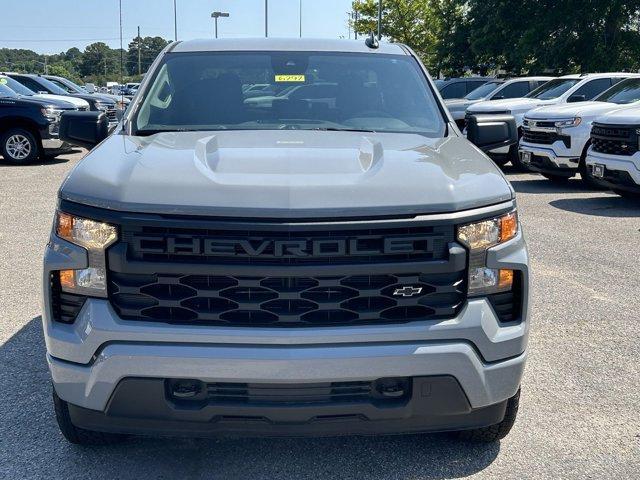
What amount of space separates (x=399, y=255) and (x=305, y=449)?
1137mm

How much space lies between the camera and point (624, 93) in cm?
1246

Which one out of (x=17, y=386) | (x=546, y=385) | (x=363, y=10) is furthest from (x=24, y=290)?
(x=363, y=10)

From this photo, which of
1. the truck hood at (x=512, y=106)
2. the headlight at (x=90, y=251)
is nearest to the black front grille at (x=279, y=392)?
the headlight at (x=90, y=251)

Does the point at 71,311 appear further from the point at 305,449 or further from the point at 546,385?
the point at 546,385

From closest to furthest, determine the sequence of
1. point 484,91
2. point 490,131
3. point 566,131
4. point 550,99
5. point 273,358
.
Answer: point 273,358 < point 490,131 < point 566,131 < point 550,99 < point 484,91

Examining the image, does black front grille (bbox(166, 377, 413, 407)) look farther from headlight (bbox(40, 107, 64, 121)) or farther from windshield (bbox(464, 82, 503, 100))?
windshield (bbox(464, 82, 503, 100))

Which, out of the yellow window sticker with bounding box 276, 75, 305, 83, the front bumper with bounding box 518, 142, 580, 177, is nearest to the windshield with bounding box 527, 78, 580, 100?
the front bumper with bounding box 518, 142, 580, 177

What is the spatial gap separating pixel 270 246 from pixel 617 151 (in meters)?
8.58

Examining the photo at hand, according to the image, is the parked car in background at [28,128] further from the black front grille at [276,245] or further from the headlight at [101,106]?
the black front grille at [276,245]

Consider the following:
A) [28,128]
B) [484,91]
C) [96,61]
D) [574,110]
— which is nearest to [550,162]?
[574,110]

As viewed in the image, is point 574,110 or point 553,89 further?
point 553,89

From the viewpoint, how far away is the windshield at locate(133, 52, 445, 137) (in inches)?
159

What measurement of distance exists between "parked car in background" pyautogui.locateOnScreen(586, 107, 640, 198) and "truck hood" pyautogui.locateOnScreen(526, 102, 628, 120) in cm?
138

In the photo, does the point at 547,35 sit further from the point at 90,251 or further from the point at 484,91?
the point at 90,251
